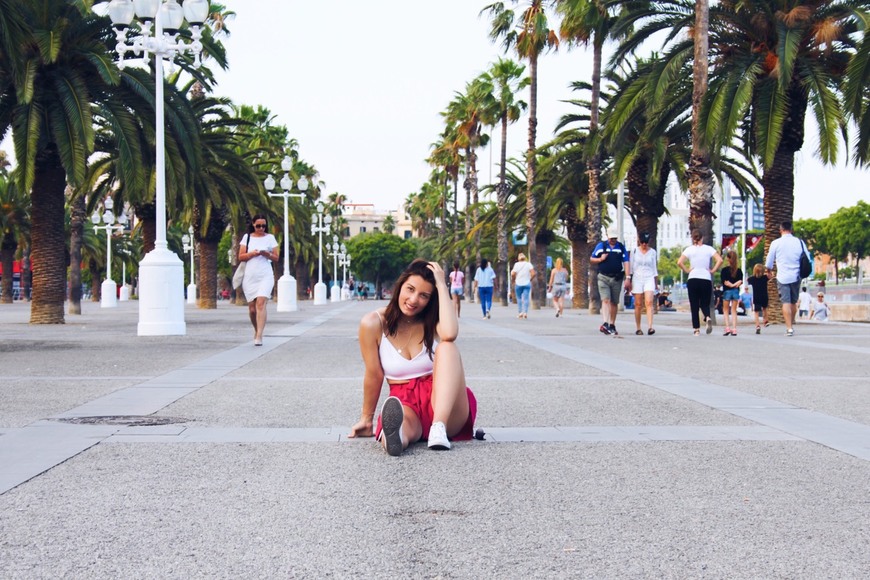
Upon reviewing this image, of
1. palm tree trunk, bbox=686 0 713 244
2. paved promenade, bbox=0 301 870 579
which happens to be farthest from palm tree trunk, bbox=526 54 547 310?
paved promenade, bbox=0 301 870 579

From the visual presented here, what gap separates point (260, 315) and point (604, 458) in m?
9.63

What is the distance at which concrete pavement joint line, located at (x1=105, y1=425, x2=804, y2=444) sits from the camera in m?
6.32

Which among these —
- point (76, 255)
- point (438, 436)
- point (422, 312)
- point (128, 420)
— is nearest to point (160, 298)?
point (128, 420)

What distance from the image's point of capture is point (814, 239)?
4419 inches

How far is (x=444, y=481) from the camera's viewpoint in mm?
5020

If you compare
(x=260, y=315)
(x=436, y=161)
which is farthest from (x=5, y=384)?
(x=436, y=161)

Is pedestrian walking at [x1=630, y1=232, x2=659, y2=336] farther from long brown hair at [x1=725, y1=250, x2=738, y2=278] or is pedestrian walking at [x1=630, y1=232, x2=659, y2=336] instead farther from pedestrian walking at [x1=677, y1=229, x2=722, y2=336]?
long brown hair at [x1=725, y1=250, x2=738, y2=278]

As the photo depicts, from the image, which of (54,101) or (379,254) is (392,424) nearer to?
(54,101)

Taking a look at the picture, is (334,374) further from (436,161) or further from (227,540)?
(436,161)

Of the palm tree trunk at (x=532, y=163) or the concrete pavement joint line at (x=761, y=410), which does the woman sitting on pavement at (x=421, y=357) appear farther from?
the palm tree trunk at (x=532, y=163)

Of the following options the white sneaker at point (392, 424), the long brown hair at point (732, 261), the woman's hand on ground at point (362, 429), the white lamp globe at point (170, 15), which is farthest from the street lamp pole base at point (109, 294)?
the white sneaker at point (392, 424)

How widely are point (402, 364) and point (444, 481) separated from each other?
1.10 metres

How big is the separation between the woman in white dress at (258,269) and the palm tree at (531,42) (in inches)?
1043

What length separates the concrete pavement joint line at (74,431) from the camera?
538 cm
